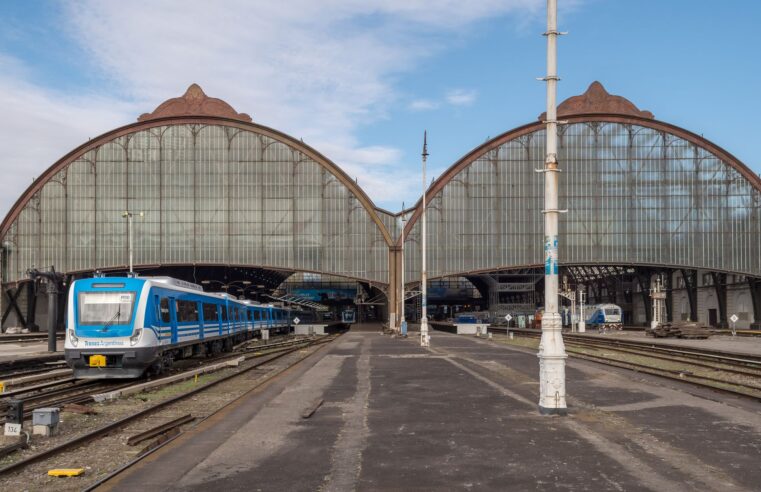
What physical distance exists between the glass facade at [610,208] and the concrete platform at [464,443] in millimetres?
56623

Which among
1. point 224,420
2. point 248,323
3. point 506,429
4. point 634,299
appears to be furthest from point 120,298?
point 634,299

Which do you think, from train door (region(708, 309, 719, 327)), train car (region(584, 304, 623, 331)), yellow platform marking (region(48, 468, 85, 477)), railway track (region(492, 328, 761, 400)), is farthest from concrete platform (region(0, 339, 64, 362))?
train door (region(708, 309, 719, 327))

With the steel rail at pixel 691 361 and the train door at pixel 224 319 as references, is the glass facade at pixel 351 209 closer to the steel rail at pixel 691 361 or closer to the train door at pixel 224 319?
the train door at pixel 224 319

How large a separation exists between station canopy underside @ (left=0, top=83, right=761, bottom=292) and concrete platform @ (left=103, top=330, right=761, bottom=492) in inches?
2204

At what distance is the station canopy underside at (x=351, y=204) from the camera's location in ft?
240

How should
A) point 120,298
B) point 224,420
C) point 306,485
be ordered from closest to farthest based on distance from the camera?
point 306,485
point 224,420
point 120,298

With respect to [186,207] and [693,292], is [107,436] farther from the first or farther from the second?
[693,292]

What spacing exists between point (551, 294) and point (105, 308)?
14092 mm

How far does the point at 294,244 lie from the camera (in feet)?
242

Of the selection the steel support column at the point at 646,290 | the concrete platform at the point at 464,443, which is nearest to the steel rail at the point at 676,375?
the concrete platform at the point at 464,443

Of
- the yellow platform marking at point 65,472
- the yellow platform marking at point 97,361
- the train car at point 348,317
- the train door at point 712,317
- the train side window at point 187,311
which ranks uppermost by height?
the train side window at point 187,311

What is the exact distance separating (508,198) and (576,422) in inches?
2506

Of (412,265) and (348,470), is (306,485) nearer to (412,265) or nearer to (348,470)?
(348,470)

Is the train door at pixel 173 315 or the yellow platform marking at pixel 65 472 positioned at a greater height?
the train door at pixel 173 315
